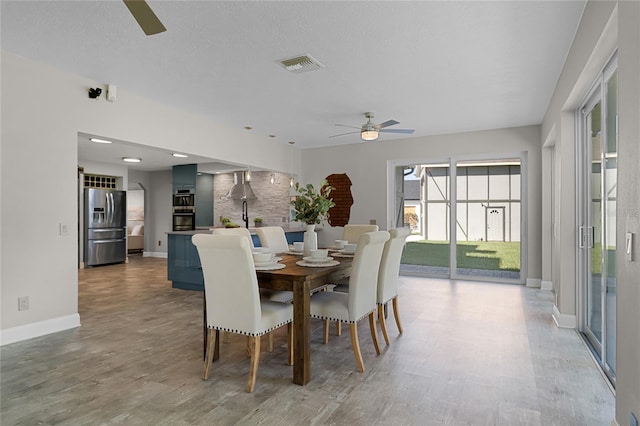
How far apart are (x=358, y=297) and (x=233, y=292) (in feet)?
2.93

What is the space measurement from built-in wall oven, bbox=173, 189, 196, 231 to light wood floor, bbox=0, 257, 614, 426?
194 inches

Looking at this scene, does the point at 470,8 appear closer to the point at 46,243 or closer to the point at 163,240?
the point at 46,243

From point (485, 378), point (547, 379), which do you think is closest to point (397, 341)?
point (485, 378)

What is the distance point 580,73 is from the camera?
2.79 meters

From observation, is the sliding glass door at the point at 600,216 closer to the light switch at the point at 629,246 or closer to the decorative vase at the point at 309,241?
the light switch at the point at 629,246

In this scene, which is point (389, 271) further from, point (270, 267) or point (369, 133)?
point (369, 133)

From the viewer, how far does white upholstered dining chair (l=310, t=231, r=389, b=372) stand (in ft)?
8.80

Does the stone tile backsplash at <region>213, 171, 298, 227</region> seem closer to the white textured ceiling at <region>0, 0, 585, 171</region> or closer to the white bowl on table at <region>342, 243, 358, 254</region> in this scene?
the white textured ceiling at <region>0, 0, 585, 171</region>

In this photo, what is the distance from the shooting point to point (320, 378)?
2.56m

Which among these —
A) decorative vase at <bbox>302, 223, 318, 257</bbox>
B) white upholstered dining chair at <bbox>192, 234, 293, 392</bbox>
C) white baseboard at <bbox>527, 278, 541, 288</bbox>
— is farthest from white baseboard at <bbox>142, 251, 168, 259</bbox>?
white baseboard at <bbox>527, 278, 541, 288</bbox>

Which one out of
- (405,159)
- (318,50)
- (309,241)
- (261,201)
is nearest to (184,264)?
(309,241)

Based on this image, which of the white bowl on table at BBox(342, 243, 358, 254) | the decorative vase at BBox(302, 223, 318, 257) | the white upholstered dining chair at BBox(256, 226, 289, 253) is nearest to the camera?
the decorative vase at BBox(302, 223, 318, 257)

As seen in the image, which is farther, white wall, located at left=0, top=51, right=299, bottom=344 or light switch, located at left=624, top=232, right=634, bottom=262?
white wall, located at left=0, top=51, right=299, bottom=344

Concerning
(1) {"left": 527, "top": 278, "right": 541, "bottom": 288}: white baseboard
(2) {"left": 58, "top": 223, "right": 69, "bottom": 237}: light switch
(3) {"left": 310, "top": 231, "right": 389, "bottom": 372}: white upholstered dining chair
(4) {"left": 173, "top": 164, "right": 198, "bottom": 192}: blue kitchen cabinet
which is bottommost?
(1) {"left": 527, "top": 278, "right": 541, "bottom": 288}: white baseboard
